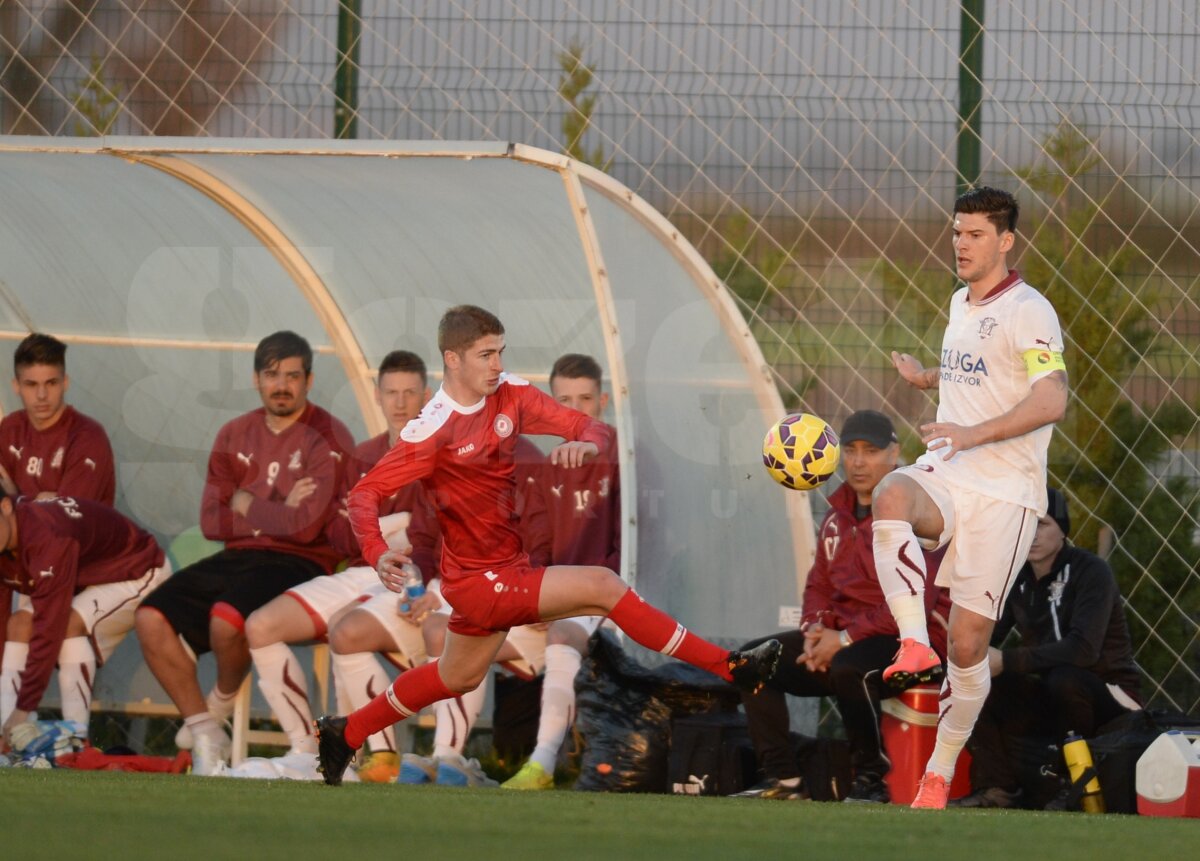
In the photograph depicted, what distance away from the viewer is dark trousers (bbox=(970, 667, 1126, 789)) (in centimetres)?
612

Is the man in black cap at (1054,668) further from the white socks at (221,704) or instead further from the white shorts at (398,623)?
the white socks at (221,704)

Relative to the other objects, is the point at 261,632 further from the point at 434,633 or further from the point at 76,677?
the point at 76,677

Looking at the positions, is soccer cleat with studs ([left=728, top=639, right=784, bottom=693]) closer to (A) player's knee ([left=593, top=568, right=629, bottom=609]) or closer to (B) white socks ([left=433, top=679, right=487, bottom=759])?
(A) player's knee ([left=593, top=568, right=629, bottom=609])

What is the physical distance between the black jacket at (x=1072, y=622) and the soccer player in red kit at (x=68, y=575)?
143 inches

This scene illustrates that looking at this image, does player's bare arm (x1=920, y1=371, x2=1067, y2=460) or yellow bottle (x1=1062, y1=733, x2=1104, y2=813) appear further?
yellow bottle (x1=1062, y1=733, x2=1104, y2=813)

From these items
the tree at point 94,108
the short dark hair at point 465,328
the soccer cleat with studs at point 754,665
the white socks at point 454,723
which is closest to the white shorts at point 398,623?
the white socks at point 454,723

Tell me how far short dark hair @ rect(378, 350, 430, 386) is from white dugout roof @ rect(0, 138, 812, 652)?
2.39ft

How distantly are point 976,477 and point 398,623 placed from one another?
8.60 ft

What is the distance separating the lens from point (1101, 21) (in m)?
7.62

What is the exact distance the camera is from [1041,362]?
5332 mm

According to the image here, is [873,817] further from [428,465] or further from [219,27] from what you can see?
[219,27]

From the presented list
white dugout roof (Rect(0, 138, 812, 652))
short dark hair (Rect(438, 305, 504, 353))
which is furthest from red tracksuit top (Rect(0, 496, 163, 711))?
short dark hair (Rect(438, 305, 504, 353))

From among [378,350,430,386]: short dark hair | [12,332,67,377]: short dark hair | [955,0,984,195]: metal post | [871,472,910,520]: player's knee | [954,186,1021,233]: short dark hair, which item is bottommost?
[871,472,910,520]: player's knee

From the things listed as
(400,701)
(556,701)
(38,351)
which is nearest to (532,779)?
(556,701)
